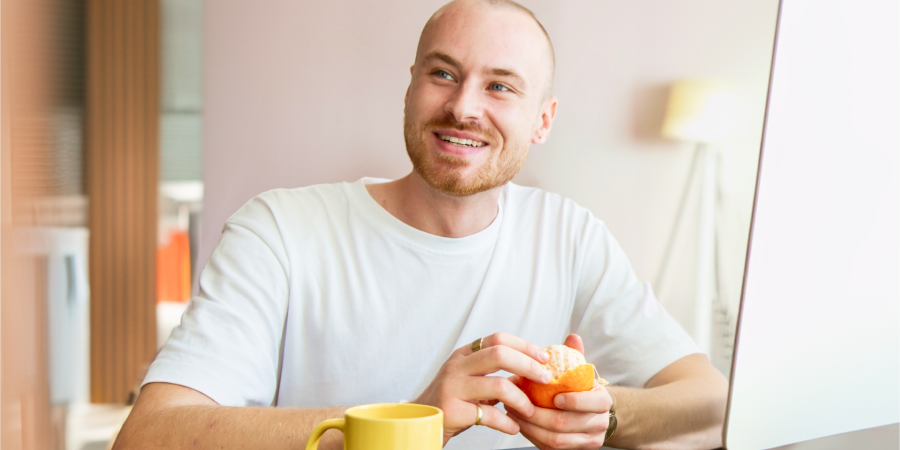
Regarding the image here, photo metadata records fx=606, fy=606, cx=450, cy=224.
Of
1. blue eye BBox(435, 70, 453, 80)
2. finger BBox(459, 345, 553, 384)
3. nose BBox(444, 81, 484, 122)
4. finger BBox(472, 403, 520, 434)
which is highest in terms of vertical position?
blue eye BBox(435, 70, 453, 80)

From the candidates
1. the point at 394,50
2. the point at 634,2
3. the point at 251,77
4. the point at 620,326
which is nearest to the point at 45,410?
the point at 251,77

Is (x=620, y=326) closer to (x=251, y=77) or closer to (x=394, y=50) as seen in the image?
(x=394, y=50)

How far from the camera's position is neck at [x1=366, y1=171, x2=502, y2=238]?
50.8 inches

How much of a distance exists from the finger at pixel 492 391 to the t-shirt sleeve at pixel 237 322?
0.44 metres

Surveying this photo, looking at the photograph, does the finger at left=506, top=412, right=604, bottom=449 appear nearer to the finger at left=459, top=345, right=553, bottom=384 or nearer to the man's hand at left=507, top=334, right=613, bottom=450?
the man's hand at left=507, top=334, right=613, bottom=450

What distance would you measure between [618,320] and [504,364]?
0.68 m

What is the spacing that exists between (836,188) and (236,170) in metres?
1.05

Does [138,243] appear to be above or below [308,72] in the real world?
below

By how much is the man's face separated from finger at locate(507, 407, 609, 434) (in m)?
0.58

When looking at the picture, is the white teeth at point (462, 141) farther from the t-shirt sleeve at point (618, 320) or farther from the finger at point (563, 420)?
the finger at point (563, 420)

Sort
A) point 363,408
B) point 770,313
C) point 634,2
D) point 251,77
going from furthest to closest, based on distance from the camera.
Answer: point 634,2
point 251,77
point 770,313
point 363,408

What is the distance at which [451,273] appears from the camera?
1.28 metres

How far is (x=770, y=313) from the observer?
64 centimetres

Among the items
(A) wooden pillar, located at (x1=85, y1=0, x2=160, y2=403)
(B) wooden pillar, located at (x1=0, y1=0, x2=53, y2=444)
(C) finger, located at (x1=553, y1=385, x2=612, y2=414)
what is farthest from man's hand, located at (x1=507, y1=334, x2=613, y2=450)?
(B) wooden pillar, located at (x1=0, y1=0, x2=53, y2=444)
